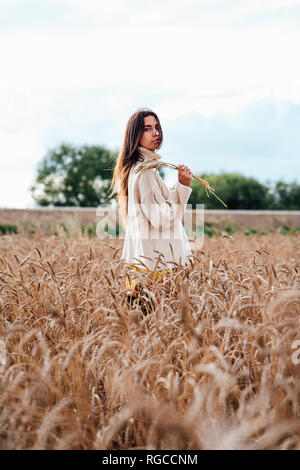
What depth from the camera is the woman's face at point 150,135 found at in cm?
347

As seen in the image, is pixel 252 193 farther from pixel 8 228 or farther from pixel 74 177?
pixel 8 228

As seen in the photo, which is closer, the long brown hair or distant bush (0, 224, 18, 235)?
the long brown hair

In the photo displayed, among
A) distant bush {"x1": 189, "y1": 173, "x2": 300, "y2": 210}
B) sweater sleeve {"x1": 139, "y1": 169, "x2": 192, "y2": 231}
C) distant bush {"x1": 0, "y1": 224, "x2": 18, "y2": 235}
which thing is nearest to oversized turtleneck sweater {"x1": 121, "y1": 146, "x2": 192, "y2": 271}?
sweater sleeve {"x1": 139, "y1": 169, "x2": 192, "y2": 231}

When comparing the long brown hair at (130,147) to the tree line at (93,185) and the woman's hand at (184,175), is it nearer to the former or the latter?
the woman's hand at (184,175)

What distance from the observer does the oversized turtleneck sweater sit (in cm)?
320

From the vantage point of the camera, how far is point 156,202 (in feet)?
10.6

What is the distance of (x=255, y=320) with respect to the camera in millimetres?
2842

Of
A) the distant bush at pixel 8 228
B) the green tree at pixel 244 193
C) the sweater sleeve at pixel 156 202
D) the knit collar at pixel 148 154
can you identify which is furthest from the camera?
the green tree at pixel 244 193

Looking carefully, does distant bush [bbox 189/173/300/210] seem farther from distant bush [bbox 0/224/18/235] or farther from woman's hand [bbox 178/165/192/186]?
woman's hand [bbox 178/165/192/186]

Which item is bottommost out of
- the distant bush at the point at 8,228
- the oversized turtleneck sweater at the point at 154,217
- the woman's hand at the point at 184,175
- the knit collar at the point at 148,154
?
the distant bush at the point at 8,228

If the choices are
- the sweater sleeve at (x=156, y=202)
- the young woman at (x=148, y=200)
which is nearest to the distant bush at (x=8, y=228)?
the young woman at (x=148, y=200)

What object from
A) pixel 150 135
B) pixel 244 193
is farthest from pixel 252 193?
pixel 150 135
